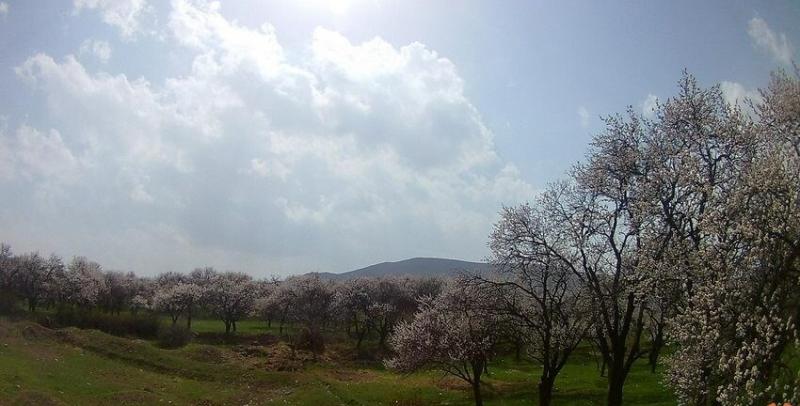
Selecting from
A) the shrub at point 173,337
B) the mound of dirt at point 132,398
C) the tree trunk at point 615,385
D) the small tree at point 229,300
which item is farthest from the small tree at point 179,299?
the tree trunk at point 615,385

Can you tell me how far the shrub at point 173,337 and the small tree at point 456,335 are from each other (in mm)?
47491

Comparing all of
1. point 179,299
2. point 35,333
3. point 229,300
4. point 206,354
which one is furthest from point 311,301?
point 35,333

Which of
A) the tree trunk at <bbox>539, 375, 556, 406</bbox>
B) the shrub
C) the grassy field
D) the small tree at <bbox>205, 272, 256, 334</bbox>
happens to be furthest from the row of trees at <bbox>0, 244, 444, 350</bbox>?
the tree trunk at <bbox>539, 375, 556, 406</bbox>

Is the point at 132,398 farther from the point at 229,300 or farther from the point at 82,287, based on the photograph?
the point at 82,287

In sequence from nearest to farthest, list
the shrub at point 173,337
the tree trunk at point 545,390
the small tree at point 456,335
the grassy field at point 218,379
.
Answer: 1. the tree trunk at point 545,390
2. the small tree at point 456,335
3. the grassy field at point 218,379
4. the shrub at point 173,337

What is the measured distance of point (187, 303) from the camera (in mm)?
99062

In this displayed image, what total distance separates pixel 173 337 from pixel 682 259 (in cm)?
7031

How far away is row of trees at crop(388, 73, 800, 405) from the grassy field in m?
14.3

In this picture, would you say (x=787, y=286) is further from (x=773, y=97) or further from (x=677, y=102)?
(x=677, y=102)

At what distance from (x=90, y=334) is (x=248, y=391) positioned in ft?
81.5

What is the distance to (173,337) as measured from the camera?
73.9 meters

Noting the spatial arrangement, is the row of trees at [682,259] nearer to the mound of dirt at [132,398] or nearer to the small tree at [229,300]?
the mound of dirt at [132,398]

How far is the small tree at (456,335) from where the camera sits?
29.5 metres

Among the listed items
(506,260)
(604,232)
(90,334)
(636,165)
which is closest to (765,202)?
(636,165)
